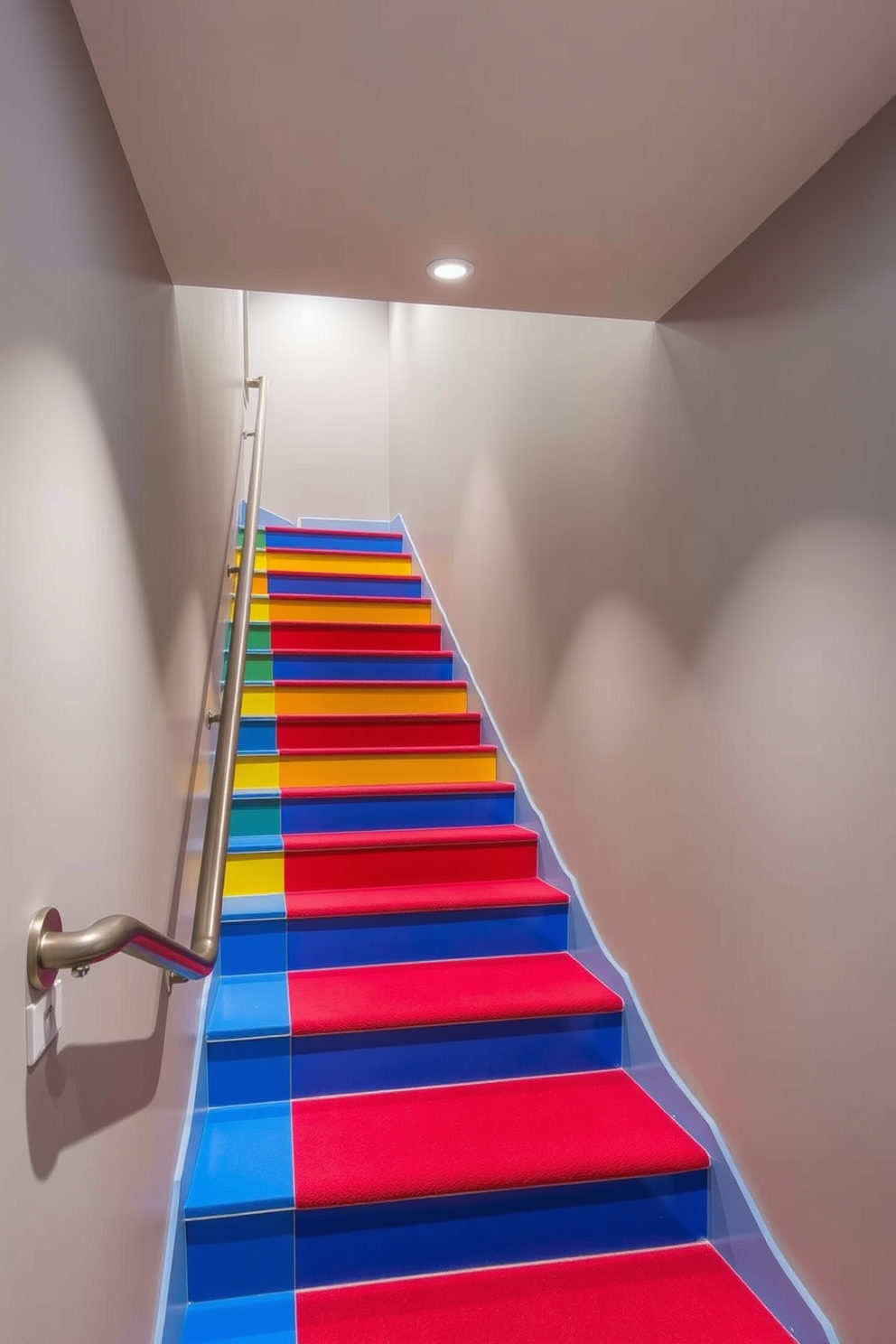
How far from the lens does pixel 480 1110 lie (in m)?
1.96

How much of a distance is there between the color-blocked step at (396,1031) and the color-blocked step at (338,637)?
1680 mm

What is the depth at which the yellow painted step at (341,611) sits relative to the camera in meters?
4.10

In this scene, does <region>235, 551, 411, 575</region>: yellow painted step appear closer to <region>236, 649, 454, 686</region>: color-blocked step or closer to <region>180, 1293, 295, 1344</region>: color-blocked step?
<region>236, 649, 454, 686</region>: color-blocked step

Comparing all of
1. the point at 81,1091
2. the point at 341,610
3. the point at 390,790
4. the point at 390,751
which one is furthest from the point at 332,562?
the point at 81,1091

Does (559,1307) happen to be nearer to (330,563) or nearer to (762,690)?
(762,690)

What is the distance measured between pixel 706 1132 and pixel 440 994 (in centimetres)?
69

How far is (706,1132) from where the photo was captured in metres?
1.82

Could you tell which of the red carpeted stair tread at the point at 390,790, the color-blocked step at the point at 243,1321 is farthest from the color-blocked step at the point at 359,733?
the color-blocked step at the point at 243,1321

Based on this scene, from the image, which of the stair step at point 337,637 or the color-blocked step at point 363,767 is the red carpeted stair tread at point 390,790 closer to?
the color-blocked step at point 363,767

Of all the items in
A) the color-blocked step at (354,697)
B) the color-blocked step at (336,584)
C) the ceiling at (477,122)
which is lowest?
the color-blocked step at (354,697)

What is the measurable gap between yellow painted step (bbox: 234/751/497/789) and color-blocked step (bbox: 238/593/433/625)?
3.24ft

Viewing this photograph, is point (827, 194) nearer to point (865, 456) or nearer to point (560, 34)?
point (865, 456)

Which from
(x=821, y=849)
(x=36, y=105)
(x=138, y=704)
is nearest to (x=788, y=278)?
(x=821, y=849)

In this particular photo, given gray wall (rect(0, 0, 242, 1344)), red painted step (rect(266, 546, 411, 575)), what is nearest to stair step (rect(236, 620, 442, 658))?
red painted step (rect(266, 546, 411, 575))
